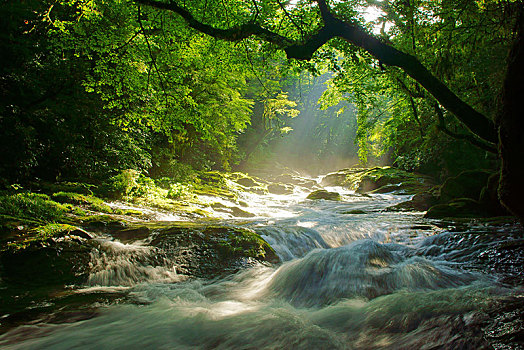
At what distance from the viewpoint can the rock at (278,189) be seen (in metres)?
18.9

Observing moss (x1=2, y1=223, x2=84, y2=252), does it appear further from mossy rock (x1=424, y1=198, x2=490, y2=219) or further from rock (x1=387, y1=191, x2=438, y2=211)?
rock (x1=387, y1=191, x2=438, y2=211)

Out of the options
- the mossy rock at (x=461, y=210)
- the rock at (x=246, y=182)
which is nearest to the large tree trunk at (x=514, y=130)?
the mossy rock at (x=461, y=210)

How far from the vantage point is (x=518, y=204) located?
2.64m

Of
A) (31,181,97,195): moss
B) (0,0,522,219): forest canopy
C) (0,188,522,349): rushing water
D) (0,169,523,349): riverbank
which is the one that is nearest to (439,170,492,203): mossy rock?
(0,0,522,219): forest canopy

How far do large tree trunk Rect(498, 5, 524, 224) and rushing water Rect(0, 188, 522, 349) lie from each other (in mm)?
1046

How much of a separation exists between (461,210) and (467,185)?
179 centimetres

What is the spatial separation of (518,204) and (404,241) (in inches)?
133

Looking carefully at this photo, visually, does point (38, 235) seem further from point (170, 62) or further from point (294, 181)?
point (294, 181)

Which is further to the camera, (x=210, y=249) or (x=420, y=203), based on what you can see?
(x=420, y=203)

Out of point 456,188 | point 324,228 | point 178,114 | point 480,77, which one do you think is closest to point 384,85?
point 480,77

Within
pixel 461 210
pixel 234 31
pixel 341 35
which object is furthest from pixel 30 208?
pixel 461 210

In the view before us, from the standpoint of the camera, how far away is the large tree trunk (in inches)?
92.0

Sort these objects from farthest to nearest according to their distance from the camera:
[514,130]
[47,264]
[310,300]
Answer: [47,264], [310,300], [514,130]

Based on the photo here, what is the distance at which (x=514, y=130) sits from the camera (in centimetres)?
241
